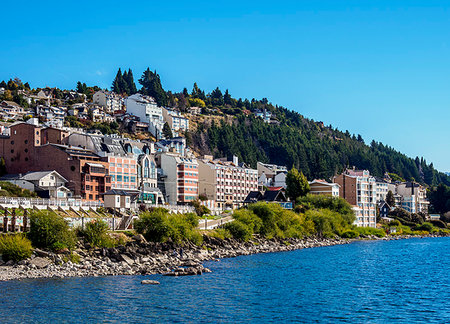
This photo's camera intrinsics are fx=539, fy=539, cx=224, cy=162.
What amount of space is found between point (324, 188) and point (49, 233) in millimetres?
99026

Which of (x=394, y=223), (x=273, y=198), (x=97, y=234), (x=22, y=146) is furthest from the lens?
(x=394, y=223)

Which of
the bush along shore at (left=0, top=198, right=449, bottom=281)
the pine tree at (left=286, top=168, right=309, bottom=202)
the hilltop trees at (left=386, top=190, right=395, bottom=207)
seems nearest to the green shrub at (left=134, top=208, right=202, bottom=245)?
the bush along shore at (left=0, top=198, right=449, bottom=281)

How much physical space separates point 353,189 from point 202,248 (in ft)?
280

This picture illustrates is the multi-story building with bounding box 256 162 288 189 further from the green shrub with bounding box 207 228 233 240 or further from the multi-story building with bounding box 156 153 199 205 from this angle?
the green shrub with bounding box 207 228 233 240

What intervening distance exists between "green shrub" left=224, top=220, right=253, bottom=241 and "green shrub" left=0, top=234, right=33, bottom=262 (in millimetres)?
41226

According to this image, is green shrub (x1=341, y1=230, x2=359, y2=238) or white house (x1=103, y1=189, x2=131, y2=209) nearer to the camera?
white house (x1=103, y1=189, x2=131, y2=209)

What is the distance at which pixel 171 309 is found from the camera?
39.4 metres

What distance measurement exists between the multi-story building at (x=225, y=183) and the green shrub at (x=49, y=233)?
74.7 m

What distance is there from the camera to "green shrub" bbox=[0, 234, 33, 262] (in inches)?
2062

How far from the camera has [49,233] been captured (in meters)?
56.3

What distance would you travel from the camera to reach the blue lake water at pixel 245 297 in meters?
37.8

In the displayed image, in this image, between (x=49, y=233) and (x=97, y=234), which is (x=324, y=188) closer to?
(x=97, y=234)

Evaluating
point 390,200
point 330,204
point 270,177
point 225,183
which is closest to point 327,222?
point 330,204

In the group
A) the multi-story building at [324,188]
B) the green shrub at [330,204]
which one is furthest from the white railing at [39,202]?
the multi-story building at [324,188]
